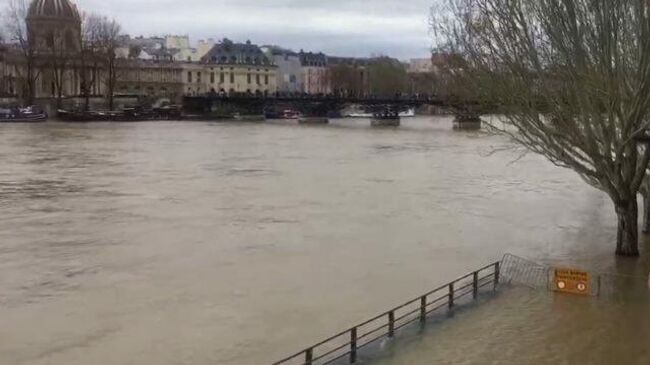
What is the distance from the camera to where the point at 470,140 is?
69000mm

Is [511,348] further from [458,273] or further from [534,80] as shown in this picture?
[534,80]

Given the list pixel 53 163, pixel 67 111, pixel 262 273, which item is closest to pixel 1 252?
pixel 262 273

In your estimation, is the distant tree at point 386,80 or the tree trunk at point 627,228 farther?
the distant tree at point 386,80

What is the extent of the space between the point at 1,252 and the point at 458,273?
36.5 feet

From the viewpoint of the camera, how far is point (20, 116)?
84.3 m

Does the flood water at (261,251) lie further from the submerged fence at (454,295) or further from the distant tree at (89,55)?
the distant tree at (89,55)

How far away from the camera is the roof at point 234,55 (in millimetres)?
140625

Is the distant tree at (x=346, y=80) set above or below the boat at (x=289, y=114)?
above

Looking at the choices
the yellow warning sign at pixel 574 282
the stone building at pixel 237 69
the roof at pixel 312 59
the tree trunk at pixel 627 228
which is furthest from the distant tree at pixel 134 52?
the yellow warning sign at pixel 574 282

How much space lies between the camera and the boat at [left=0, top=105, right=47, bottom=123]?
83812mm

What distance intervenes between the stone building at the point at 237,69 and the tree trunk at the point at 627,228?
119706mm

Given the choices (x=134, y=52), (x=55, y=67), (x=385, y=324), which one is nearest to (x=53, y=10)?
(x=55, y=67)

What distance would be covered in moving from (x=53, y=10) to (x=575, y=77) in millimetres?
100606

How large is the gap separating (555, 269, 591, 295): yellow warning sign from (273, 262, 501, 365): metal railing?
129 centimetres
